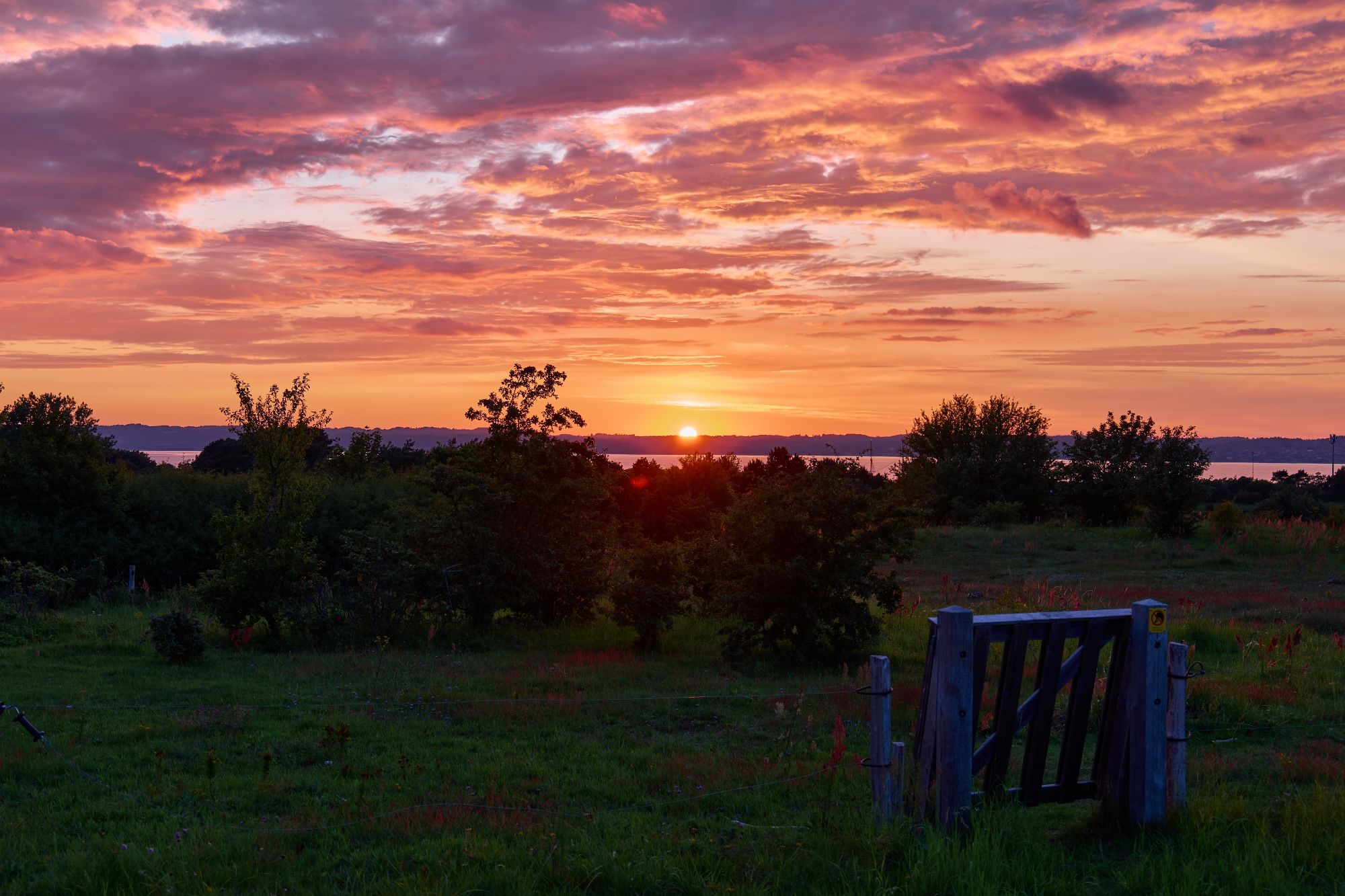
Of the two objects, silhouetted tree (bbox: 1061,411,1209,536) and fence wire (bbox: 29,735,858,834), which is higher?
silhouetted tree (bbox: 1061,411,1209,536)

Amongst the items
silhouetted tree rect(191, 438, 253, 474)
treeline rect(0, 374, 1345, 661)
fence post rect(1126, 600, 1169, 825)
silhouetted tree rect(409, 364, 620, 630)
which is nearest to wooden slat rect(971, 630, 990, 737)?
fence post rect(1126, 600, 1169, 825)

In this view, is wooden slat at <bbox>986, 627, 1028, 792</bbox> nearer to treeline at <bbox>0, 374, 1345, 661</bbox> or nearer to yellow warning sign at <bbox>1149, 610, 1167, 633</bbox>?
yellow warning sign at <bbox>1149, 610, 1167, 633</bbox>

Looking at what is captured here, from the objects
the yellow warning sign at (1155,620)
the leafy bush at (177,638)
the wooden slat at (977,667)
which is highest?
the yellow warning sign at (1155,620)

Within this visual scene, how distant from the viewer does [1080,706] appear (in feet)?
22.0

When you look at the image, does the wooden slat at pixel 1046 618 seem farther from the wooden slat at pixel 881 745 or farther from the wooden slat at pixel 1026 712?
the wooden slat at pixel 881 745

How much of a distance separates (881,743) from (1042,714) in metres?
1.12

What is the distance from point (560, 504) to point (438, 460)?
296cm

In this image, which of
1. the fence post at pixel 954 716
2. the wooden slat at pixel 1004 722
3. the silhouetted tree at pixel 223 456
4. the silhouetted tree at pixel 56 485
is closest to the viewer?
the fence post at pixel 954 716

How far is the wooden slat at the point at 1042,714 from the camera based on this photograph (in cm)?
656

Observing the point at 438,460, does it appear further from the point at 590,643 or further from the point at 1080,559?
the point at 1080,559

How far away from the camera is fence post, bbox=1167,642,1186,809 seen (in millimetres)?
6688

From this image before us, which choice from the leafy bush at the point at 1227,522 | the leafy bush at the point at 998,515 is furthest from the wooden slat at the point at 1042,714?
the leafy bush at the point at 998,515

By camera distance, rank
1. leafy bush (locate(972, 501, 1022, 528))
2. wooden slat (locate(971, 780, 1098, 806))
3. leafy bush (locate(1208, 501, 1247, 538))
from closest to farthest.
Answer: wooden slat (locate(971, 780, 1098, 806)), leafy bush (locate(1208, 501, 1247, 538)), leafy bush (locate(972, 501, 1022, 528))

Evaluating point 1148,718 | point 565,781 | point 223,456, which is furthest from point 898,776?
point 223,456
